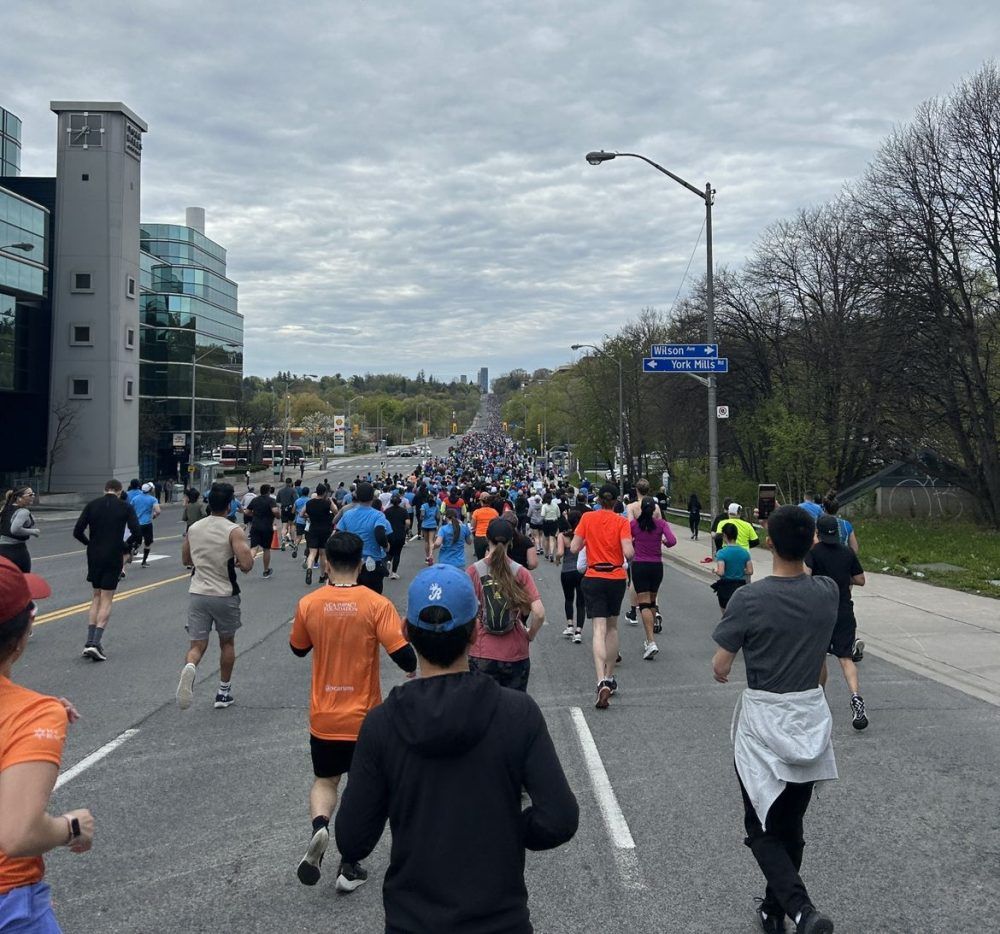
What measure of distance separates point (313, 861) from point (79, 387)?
5311 centimetres

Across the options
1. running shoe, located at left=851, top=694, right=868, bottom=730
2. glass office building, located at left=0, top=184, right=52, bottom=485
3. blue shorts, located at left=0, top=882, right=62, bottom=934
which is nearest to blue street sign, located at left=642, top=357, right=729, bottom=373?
running shoe, located at left=851, top=694, right=868, bottom=730

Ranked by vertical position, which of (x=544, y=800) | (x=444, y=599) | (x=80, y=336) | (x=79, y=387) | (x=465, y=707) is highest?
(x=80, y=336)

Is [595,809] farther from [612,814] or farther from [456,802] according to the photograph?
[456,802]

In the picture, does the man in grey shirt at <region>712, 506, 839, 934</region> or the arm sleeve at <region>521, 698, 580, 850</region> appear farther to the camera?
the man in grey shirt at <region>712, 506, 839, 934</region>

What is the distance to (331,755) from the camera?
14.7 feet

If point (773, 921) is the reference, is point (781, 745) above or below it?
above

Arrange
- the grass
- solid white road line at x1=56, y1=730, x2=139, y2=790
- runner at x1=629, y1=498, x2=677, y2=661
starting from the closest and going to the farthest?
solid white road line at x1=56, y1=730, x2=139, y2=790, runner at x1=629, y1=498, x2=677, y2=661, the grass

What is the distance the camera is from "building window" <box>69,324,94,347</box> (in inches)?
2026

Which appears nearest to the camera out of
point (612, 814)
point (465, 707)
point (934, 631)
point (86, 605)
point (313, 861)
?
point (465, 707)

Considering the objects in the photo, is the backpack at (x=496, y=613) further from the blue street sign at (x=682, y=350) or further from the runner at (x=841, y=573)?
the blue street sign at (x=682, y=350)

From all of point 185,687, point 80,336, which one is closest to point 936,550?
point 185,687

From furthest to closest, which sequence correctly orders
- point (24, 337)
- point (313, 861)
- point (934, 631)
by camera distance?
point (24, 337), point (934, 631), point (313, 861)

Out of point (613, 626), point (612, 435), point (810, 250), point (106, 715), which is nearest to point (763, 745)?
point (613, 626)

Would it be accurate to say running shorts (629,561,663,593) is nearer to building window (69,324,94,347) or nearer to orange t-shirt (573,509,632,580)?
orange t-shirt (573,509,632,580)
